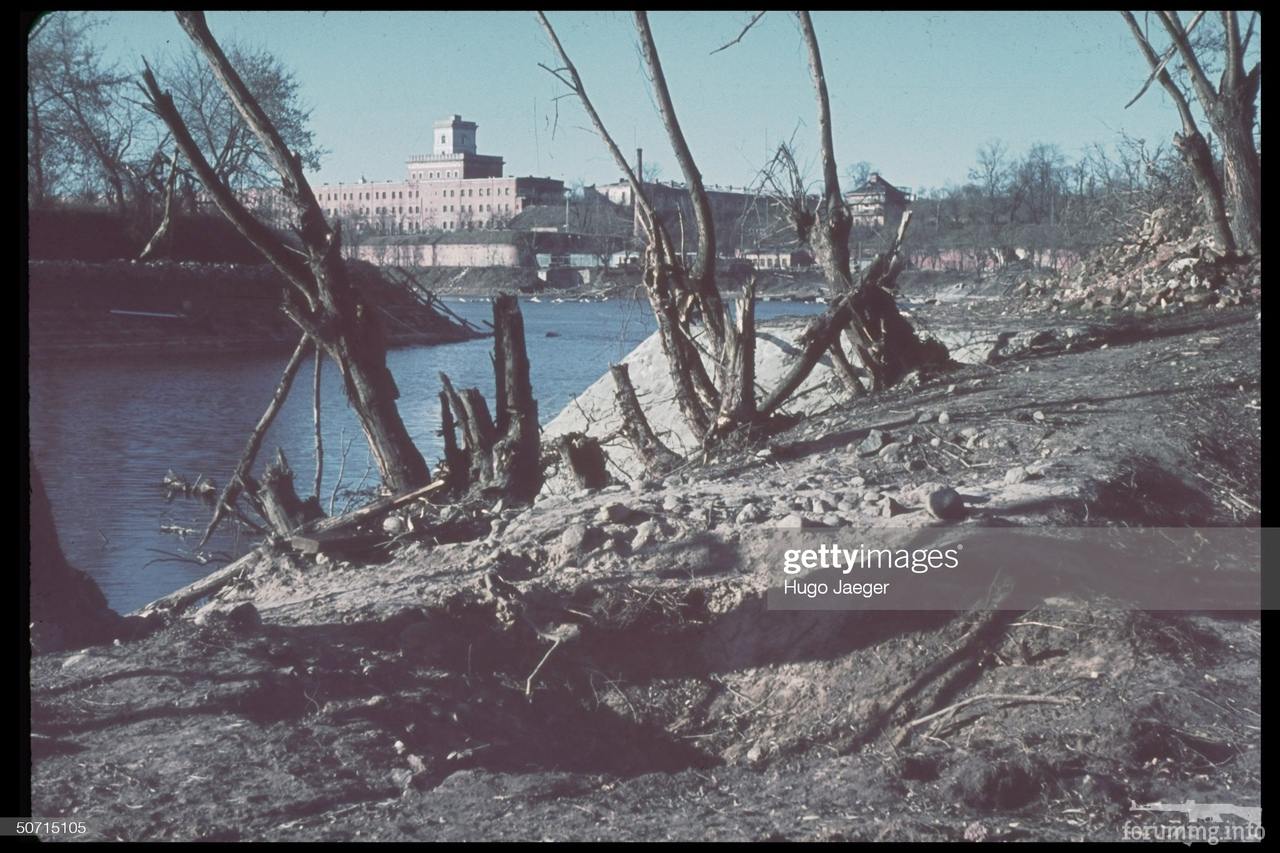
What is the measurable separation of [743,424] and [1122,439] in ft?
8.96

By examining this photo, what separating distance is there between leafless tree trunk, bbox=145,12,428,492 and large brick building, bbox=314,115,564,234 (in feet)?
121

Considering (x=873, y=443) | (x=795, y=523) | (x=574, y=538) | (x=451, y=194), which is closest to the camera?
(x=795, y=523)

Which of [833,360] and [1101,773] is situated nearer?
[1101,773]

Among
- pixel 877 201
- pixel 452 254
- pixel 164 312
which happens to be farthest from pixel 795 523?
pixel 452 254

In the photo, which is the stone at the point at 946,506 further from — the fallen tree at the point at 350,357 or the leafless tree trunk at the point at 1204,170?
the leafless tree trunk at the point at 1204,170

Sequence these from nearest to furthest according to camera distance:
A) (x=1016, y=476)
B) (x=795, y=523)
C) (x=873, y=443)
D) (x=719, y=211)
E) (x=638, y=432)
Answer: (x=795, y=523) < (x=1016, y=476) < (x=873, y=443) < (x=638, y=432) < (x=719, y=211)

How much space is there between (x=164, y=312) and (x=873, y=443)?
3081 cm

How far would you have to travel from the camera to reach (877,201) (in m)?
11.8

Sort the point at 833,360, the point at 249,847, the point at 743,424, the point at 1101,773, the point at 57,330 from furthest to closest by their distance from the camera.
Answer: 1. the point at 57,330
2. the point at 833,360
3. the point at 743,424
4. the point at 1101,773
5. the point at 249,847

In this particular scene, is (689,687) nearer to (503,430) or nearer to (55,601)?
(55,601)

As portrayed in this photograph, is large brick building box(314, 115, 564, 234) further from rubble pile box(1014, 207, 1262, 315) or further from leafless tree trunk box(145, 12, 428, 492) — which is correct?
leafless tree trunk box(145, 12, 428, 492)

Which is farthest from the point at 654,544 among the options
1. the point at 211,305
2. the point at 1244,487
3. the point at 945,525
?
the point at 211,305

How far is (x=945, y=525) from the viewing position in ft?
17.7

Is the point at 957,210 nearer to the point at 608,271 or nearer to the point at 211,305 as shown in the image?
the point at 211,305
